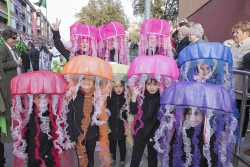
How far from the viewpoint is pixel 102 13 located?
22.3 metres

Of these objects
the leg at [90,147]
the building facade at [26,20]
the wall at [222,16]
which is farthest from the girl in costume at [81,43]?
the building facade at [26,20]

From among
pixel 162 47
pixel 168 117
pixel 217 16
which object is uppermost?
pixel 217 16

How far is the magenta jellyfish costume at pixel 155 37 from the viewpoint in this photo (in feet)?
10.4

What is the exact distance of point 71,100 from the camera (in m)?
2.33

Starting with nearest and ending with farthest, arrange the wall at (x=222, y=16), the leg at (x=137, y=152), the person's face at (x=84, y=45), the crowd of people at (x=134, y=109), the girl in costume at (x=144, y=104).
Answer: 1. the crowd of people at (x=134, y=109)
2. the girl in costume at (x=144, y=104)
3. the leg at (x=137, y=152)
4. the person's face at (x=84, y=45)
5. the wall at (x=222, y=16)

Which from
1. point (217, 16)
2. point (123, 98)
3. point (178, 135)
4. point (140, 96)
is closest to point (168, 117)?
point (178, 135)

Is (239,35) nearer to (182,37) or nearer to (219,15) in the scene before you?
(182,37)

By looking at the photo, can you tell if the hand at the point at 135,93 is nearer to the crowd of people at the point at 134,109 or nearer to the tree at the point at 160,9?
the crowd of people at the point at 134,109

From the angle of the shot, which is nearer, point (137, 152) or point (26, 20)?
point (137, 152)

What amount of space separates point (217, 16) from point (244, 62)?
6.82 m

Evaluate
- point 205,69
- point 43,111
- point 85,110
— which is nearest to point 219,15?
point 205,69

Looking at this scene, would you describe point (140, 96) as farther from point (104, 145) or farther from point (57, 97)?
point (57, 97)

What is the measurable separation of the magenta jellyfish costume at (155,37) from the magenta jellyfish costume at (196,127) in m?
1.41

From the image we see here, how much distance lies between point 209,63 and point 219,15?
7.29 m
